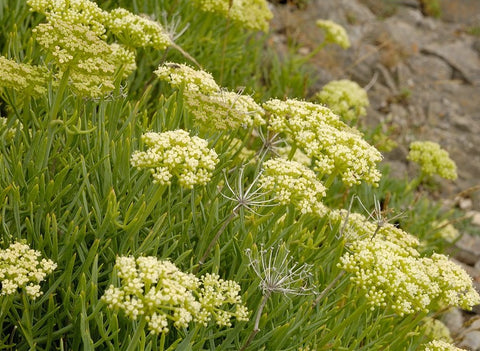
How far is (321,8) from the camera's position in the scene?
9.55 meters

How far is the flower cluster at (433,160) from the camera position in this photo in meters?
5.14

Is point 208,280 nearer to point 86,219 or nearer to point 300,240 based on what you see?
point 86,219

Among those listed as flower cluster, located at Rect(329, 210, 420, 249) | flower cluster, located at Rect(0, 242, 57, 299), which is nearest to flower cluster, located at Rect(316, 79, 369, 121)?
flower cluster, located at Rect(329, 210, 420, 249)

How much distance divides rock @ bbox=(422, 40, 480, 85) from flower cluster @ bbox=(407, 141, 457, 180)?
544 centimetres

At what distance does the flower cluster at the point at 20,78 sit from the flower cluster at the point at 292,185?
1091 mm

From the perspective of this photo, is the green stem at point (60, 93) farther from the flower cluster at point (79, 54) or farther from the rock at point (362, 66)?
the rock at point (362, 66)

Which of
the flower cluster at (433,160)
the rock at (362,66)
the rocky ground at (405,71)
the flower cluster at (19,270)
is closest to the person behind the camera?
the flower cluster at (19,270)

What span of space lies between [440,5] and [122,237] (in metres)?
11.1

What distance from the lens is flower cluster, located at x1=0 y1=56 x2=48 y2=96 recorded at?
262 centimetres

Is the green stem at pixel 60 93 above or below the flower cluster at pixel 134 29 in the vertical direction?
below

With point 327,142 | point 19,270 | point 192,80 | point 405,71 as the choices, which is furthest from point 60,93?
point 405,71

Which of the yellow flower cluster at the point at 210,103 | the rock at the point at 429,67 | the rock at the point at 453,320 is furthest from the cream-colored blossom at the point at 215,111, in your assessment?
the rock at the point at 429,67

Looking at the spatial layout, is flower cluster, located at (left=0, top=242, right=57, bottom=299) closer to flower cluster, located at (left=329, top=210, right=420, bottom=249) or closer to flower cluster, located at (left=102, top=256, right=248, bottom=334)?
flower cluster, located at (left=102, top=256, right=248, bottom=334)

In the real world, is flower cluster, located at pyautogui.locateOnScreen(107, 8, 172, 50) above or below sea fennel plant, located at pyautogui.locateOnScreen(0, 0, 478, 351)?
above
